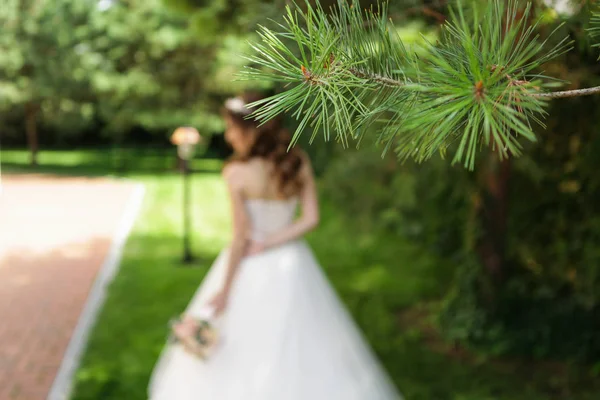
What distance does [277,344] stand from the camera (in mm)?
3412

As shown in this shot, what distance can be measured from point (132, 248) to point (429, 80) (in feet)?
31.0

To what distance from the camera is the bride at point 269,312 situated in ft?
11.0

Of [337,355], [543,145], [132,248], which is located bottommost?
[132,248]

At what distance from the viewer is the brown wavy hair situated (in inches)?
135

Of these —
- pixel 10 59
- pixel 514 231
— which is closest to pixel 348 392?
pixel 514 231

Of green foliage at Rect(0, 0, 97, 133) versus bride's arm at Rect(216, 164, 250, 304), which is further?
green foliage at Rect(0, 0, 97, 133)

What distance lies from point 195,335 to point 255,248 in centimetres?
60

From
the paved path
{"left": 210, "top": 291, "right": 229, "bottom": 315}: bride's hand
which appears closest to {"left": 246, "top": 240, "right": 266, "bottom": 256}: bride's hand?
{"left": 210, "top": 291, "right": 229, "bottom": 315}: bride's hand

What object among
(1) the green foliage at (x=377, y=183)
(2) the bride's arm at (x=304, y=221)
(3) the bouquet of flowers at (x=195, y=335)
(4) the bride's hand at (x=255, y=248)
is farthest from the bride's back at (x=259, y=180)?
(1) the green foliage at (x=377, y=183)

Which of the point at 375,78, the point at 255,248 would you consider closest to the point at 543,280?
the point at 255,248

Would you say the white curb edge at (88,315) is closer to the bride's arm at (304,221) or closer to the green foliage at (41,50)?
the bride's arm at (304,221)

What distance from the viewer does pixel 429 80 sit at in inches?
48.4

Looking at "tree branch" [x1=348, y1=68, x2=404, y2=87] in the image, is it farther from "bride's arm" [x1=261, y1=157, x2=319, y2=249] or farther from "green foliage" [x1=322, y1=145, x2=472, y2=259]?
"green foliage" [x1=322, y1=145, x2=472, y2=259]

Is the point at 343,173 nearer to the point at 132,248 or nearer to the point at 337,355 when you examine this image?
the point at 337,355
